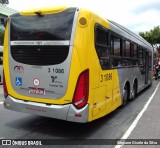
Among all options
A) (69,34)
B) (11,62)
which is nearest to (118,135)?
(69,34)

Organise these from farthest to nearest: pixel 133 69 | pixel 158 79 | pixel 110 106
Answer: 1. pixel 158 79
2. pixel 133 69
3. pixel 110 106

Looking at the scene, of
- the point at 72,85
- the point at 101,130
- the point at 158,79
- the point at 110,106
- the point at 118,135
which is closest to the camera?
the point at 72,85

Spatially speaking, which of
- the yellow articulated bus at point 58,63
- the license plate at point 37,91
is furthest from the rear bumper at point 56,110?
the license plate at point 37,91

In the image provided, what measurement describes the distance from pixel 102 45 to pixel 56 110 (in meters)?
2.06

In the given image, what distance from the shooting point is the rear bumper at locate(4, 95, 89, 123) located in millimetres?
6133

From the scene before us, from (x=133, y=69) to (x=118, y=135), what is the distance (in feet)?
16.6

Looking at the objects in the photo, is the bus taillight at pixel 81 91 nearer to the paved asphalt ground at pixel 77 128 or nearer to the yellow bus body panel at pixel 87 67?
the yellow bus body panel at pixel 87 67

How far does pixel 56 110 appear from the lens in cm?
625

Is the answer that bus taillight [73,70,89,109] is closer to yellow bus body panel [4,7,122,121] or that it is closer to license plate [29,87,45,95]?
Result: yellow bus body panel [4,7,122,121]

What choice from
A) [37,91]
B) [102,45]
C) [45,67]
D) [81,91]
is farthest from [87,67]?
[37,91]

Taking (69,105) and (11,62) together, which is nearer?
(69,105)

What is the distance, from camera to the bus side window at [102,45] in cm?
675

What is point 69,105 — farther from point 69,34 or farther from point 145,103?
point 145,103

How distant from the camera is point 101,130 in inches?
284
